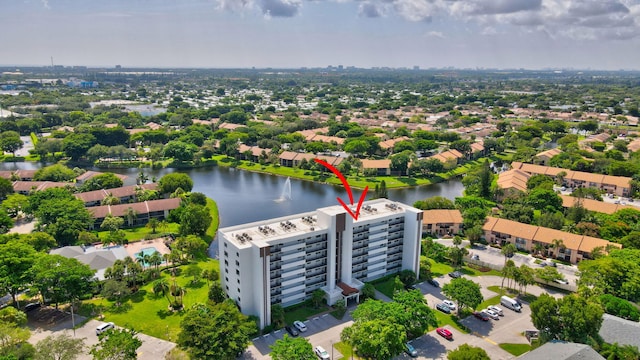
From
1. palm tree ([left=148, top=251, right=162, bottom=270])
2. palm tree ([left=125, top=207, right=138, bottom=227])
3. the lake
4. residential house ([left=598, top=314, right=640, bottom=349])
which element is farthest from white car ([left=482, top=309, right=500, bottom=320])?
palm tree ([left=125, top=207, right=138, bottom=227])

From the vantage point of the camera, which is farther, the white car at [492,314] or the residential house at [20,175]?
the residential house at [20,175]

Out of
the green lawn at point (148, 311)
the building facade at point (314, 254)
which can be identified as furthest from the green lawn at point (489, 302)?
the green lawn at point (148, 311)

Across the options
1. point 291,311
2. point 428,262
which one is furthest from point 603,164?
point 291,311

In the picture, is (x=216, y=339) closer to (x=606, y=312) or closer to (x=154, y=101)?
(x=606, y=312)

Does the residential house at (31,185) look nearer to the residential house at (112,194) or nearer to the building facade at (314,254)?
the residential house at (112,194)

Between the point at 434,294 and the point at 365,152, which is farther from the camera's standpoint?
the point at 365,152

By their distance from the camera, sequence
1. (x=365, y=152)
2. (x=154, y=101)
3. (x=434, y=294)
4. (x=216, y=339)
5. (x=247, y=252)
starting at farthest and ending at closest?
(x=154, y=101)
(x=365, y=152)
(x=434, y=294)
(x=247, y=252)
(x=216, y=339)
